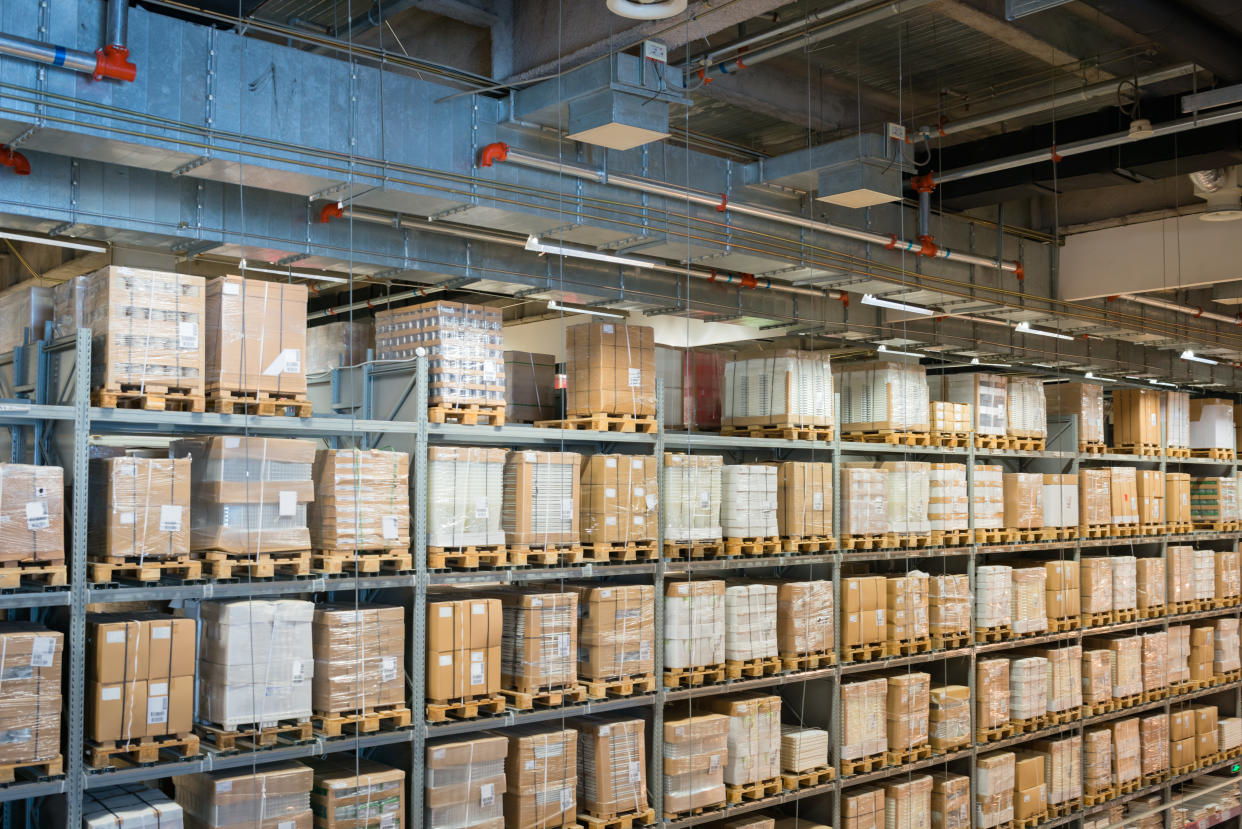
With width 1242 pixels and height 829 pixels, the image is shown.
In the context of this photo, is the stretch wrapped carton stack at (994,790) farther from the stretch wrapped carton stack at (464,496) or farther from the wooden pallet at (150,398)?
the wooden pallet at (150,398)

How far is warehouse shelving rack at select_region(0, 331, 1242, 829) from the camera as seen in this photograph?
6.44 m

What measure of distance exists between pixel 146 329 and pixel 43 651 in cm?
196

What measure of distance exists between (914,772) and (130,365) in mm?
9052

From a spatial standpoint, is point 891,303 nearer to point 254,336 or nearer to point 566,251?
point 566,251

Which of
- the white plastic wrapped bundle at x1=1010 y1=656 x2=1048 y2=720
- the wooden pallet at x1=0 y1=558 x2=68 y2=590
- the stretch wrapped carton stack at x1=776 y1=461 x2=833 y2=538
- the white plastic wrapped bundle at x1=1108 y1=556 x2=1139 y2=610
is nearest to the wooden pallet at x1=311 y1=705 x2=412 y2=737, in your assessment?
the wooden pallet at x1=0 y1=558 x2=68 y2=590

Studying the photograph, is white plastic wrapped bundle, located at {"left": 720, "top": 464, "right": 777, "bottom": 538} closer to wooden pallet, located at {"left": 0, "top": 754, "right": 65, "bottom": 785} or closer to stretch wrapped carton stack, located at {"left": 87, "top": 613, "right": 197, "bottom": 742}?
stretch wrapped carton stack, located at {"left": 87, "top": 613, "right": 197, "bottom": 742}

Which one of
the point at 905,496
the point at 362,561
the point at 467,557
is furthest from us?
the point at 905,496

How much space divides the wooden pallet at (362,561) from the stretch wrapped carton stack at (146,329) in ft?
4.61

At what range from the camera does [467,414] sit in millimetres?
8398

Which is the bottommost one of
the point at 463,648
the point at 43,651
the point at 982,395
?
the point at 463,648

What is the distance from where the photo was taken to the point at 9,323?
28.1 feet

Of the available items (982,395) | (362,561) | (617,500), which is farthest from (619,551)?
(982,395)

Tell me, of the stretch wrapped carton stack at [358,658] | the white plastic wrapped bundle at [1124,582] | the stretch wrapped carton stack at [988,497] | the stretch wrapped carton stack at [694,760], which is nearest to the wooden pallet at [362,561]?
the stretch wrapped carton stack at [358,658]

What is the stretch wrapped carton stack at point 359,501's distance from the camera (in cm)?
759
